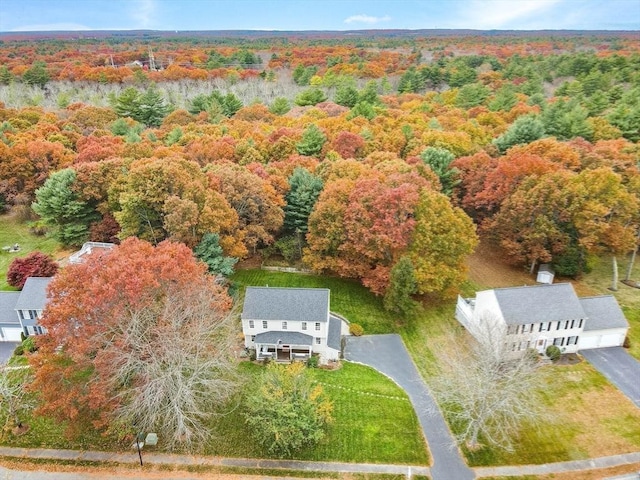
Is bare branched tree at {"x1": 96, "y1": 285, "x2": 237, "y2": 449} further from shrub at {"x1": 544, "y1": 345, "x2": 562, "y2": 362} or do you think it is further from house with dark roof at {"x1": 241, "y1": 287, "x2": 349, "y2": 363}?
shrub at {"x1": 544, "y1": 345, "x2": 562, "y2": 362}

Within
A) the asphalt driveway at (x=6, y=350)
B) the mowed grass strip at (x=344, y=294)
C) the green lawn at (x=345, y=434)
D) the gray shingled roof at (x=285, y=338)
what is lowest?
the asphalt driveway at (x=6, y=350)

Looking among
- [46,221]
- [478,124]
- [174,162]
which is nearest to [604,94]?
[478,124]

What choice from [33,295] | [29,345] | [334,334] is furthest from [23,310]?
[334,334]

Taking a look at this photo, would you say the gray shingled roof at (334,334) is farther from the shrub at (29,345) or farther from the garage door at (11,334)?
the garage door at (11,334)

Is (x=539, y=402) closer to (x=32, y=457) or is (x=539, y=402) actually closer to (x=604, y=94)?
(x=32, y=457)

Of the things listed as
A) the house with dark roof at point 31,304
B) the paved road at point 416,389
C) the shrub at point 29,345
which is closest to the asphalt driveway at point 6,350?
the house with dark roof at point 31,304

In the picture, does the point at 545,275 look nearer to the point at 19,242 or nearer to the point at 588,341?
the point at 588,341

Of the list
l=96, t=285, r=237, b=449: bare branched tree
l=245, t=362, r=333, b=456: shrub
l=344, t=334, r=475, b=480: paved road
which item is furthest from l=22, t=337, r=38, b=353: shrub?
l=344, t=334, r=475, b=480: paved road
